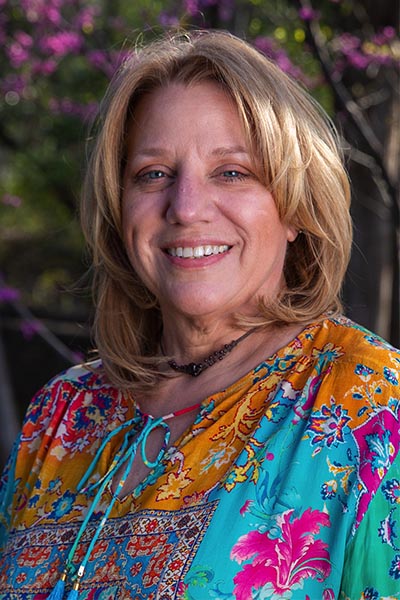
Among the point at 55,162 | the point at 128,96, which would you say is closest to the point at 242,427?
the point at 128,96

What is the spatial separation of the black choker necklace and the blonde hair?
74 millimetres

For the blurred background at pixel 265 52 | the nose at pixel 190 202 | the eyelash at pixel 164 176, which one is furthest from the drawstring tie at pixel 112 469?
the blurred background at pixel 265 52

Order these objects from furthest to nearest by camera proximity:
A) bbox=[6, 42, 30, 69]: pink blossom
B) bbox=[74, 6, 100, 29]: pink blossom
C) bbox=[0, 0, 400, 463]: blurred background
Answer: bbox=[6, 42, 30, 69]: pink blossom
bbox=[74, 6, 100, 29]: pink blossom
bbox=[0, 0, 400, 463]: blurred background

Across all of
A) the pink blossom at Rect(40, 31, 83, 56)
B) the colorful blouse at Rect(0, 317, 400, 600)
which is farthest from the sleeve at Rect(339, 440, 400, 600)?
the pink blossom at Rect(40, 31, 83, 56)

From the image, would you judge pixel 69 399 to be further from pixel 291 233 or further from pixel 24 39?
pixel 24 39

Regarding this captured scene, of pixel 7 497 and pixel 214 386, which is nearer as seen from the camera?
pixel 214 386

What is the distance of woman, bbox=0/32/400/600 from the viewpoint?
5.90 feet

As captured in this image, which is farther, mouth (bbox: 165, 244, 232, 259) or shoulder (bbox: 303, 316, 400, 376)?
mouth (bbox: 165, 244, 232, 259)

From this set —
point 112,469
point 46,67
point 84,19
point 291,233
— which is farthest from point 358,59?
point 112,469

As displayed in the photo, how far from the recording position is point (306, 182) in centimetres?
224

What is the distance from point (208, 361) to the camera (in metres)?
2.32

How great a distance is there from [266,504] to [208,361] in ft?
1.81

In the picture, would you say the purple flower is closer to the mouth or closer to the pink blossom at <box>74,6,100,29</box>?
the pink blossom at <box>74,6,100,29</box>

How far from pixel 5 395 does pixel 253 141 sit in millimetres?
3654
